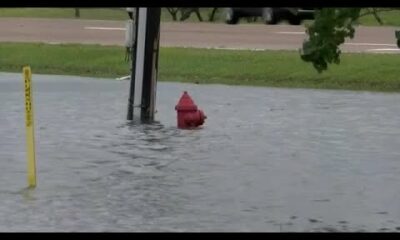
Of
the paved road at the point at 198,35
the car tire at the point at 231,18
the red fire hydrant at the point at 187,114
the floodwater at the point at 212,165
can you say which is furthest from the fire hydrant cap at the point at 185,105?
the car tire at the point at 231,18

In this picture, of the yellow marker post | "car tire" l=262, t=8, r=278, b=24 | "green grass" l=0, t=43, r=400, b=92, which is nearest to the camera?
the yellow marker post

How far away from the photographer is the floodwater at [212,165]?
27.0 ft

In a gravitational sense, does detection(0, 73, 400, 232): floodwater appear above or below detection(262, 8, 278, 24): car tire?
above

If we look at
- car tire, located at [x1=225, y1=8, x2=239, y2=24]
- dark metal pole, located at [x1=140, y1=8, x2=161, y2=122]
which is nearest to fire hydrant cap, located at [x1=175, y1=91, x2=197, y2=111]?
dark metal pole, located at [x1=140, y1=8, x2=161, y2=122]

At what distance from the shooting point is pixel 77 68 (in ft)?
73.7

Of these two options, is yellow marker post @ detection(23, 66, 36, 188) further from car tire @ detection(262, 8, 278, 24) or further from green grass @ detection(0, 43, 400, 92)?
car tire @ detection(262, 8, 278, 24)

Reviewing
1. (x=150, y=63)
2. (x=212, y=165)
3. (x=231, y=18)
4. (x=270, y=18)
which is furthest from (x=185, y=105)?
(x=231, y=18)

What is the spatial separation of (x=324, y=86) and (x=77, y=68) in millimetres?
5799

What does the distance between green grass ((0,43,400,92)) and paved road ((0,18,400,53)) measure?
7.07 feet

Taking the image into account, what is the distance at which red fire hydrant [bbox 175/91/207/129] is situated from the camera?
1359cm

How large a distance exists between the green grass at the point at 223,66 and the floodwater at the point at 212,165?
1796 millimetres

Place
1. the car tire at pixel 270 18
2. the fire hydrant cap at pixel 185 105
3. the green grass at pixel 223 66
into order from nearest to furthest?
the fire hydrant cap at pixel 185 105
the green grass at pixel 223 66
the car tire at pixel 270 18

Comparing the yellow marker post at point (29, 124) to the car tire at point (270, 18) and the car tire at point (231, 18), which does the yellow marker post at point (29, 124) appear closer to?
the car tire at point (270, 18)

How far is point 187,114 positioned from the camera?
44.7ft
